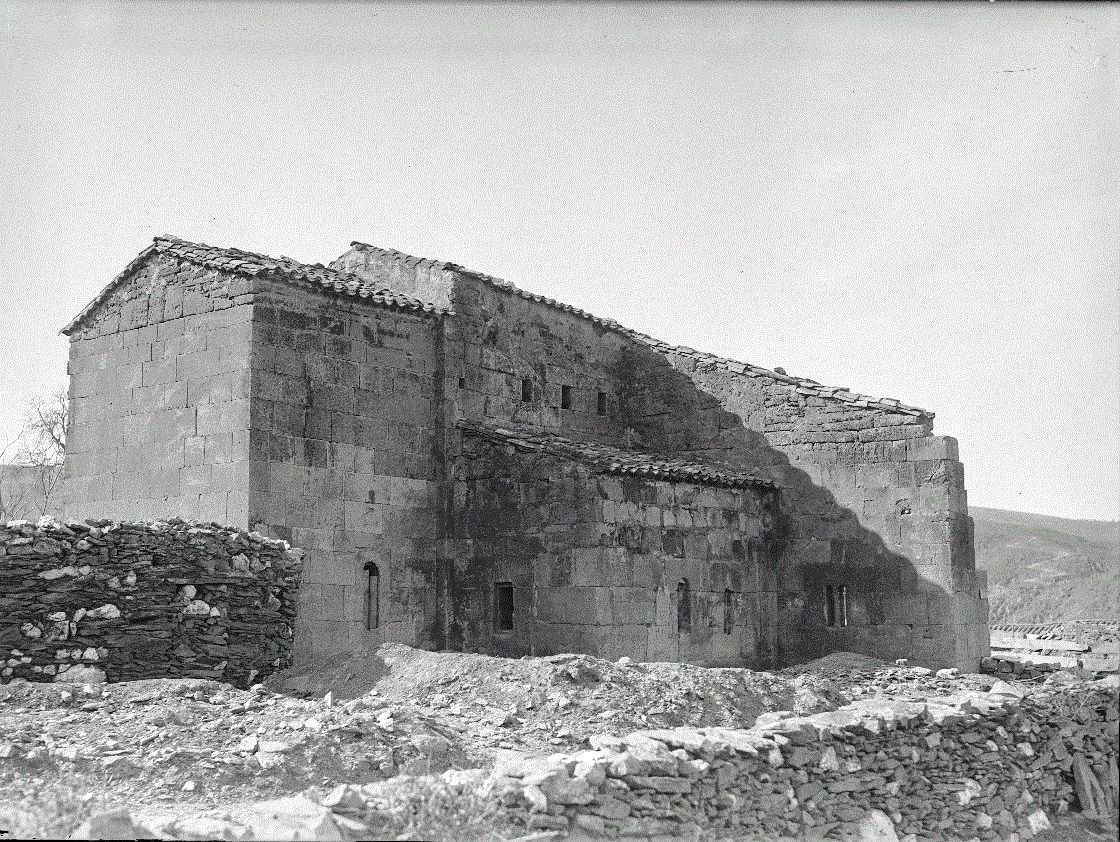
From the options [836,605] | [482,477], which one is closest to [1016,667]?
[836,605]

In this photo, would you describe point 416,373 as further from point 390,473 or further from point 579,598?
point 579,598

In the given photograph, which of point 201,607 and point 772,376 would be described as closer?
point 201,607

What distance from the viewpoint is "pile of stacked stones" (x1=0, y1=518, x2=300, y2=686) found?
38.0ft

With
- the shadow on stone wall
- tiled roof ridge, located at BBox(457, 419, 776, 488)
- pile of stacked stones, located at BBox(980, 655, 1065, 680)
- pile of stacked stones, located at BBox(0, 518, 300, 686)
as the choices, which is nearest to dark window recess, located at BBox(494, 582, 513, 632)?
tiled roof ridge, located at BBox(457, 419, 776, 488)

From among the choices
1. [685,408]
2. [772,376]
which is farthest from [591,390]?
[772,376]

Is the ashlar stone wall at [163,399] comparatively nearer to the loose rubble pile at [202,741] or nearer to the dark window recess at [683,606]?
the loose rubble pile at [202,741]

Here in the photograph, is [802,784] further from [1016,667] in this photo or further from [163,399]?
[163,399]

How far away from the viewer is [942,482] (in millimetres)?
17422

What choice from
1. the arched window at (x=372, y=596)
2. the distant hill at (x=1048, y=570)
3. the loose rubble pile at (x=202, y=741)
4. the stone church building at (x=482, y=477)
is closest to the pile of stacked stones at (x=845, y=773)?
the loose rubble pile at (x=202, y=741)

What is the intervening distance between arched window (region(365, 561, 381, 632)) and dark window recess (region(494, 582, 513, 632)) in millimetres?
1596

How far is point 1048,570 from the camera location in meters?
49.3

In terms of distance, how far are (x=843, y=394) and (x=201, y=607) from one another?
1038 cm

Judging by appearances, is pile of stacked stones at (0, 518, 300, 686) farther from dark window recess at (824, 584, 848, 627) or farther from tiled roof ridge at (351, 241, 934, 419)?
dark window recess at (824, 584, 848, 627)

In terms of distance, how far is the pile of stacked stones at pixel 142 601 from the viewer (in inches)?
456
